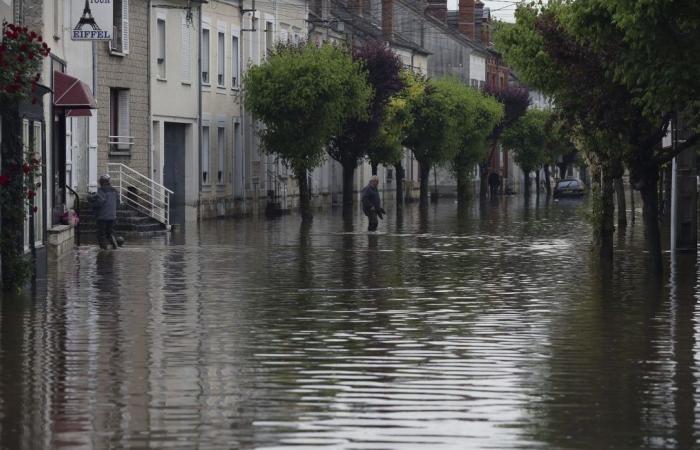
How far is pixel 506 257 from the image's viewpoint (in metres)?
30.4

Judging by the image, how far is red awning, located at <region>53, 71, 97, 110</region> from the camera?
32.0 metres

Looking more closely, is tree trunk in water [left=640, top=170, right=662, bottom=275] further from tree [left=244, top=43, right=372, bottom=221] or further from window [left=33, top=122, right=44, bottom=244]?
tree [left=244, top=43, right=372, bottom=221]

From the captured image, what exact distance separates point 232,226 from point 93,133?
23.1 feet

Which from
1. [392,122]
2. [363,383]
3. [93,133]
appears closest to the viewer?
[363,383]

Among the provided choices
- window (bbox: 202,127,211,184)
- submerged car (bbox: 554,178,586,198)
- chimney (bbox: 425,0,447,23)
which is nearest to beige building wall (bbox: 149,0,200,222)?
window (bbox: 202,127,211,184)

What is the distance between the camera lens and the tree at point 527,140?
99938 mm

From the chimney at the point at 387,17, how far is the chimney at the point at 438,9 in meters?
22.4

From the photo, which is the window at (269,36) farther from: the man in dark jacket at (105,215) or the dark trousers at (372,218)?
the man in dark jacket at (105,215)

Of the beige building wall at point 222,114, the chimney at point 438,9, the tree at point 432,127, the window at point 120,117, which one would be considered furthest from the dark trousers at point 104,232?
the chimney at point 438,9

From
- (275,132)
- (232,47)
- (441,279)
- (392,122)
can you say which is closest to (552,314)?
(441,279)

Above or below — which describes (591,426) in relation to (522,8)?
below

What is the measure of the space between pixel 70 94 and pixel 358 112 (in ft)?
73.8

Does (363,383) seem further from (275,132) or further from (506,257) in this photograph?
(275,132)

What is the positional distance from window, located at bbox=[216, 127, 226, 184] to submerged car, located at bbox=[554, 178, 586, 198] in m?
35.9
